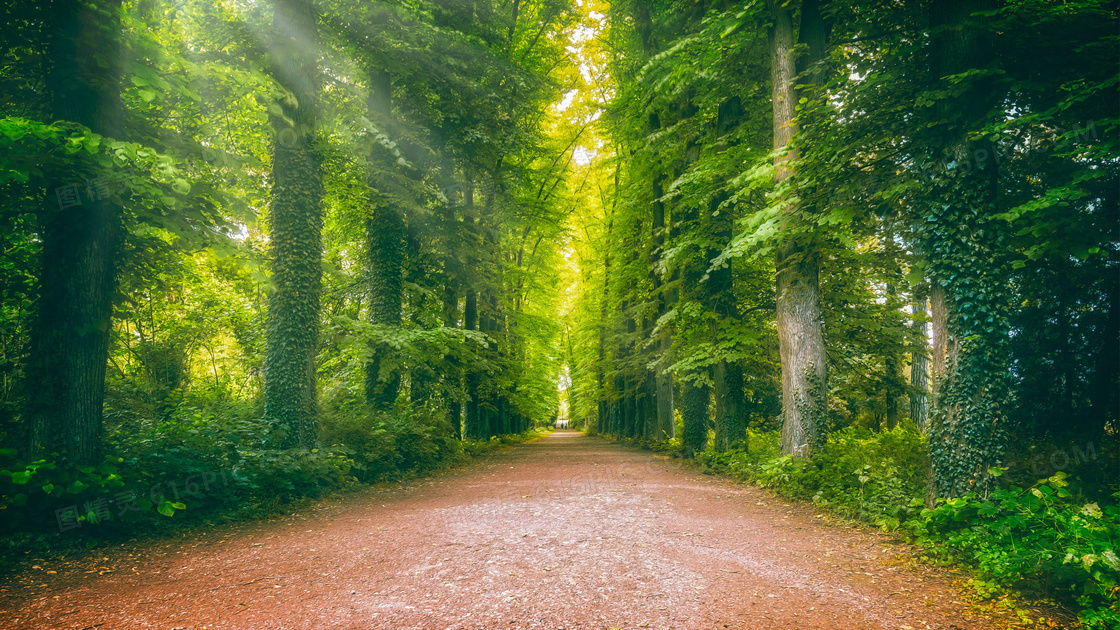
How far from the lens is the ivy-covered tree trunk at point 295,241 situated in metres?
8.11

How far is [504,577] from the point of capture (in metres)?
4.08

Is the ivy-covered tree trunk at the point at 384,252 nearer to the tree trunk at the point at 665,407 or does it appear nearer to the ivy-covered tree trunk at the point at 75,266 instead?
the ivy-covered tree trunk at the point at 75,266

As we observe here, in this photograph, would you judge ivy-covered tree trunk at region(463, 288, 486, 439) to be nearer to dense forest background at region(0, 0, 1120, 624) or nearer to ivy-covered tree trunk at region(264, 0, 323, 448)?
dense forest background at region(0, 0, 1120, 624)

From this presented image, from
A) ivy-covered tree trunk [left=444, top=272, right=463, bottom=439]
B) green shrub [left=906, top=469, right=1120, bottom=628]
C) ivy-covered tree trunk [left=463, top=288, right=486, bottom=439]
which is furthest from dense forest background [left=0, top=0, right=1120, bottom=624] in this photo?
ivy-covered tree trunk [left=463, top=288, right=486, bottom=439]

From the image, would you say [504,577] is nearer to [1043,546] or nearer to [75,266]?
[1043,546]

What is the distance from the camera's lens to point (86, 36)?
5262 millimetres

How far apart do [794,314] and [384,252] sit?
9629 mm

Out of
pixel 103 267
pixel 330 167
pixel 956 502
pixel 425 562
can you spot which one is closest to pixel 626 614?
pixel 425 562

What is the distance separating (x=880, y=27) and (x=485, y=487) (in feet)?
32.8

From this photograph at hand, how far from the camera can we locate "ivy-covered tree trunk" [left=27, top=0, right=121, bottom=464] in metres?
5.22

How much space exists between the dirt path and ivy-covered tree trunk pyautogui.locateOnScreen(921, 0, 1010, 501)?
134 centimetres

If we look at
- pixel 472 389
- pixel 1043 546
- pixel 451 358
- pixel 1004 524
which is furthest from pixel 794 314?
pixel 472 389

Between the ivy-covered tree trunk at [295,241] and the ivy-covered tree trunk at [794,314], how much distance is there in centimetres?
835

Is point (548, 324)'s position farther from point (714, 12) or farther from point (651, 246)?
point (714, 12)
